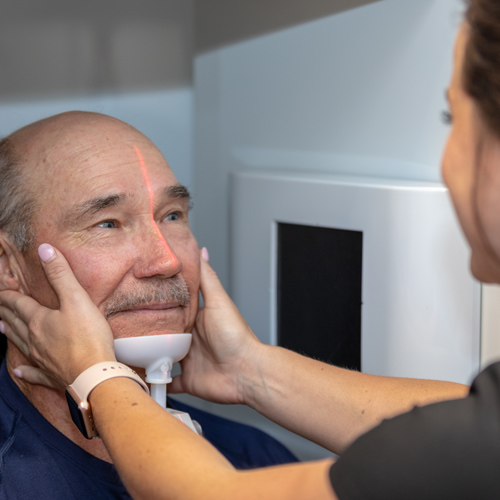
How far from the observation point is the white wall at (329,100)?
1.09 meters

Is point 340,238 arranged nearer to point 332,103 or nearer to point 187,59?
point 332,103

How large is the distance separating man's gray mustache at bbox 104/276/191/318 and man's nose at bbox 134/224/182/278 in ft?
0.05

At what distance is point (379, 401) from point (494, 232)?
492 mm

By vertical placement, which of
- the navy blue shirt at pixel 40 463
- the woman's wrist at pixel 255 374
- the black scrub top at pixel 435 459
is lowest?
the navy blue shirt at pixel 40 463

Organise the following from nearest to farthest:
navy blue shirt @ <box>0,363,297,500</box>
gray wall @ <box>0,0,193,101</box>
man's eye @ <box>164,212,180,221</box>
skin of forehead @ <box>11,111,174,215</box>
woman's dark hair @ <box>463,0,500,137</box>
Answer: woman's dark hair @ <box>463,0,500,137</box> → navy blue shirt @ <box>0,363,297,500</box> → skin of forehead @ <box>11,111,174,215</box> → man's eye @ <box>164,212,180,221</box> → gray wall @ <box>0,0,193,101</box>

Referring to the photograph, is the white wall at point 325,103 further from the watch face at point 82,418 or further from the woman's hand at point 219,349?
the watch face at point 82,418

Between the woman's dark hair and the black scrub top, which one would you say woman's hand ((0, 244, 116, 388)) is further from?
the woman's dark hair

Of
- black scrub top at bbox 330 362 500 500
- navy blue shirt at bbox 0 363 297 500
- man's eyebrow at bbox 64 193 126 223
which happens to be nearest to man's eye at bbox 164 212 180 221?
man's eyebrow at bbox 64 193 126 223

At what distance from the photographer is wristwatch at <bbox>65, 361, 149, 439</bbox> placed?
0.80 meters

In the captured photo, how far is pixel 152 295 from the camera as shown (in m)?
1.03

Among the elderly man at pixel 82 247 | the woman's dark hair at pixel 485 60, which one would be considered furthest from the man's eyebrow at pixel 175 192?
the woman's dark hair at pixel 485 60

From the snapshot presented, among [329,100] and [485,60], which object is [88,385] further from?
[329,100]

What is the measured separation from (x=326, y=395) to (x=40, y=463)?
0.43m

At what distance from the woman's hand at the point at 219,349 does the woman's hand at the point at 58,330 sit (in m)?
0.24
